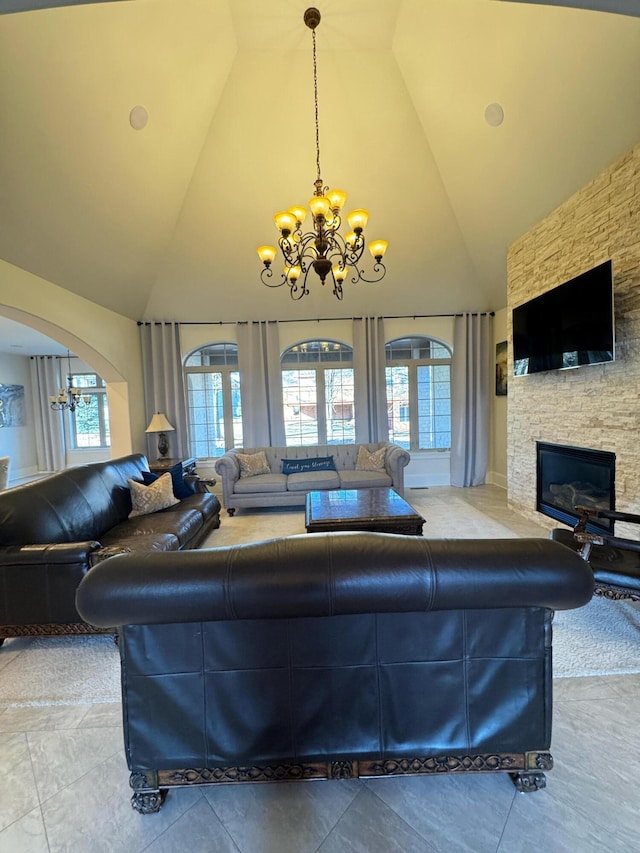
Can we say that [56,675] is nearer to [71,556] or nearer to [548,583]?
[71,556]

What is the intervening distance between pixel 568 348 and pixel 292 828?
3.95m

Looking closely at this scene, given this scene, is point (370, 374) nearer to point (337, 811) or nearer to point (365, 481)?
point (365, 481)

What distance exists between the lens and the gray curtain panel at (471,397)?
20.2 ft

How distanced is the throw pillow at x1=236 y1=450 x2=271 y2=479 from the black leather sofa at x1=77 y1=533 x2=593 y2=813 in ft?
13.4

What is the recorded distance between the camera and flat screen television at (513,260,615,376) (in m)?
3.04

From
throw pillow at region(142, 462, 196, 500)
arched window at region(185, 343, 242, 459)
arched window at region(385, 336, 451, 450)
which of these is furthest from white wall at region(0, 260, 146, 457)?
arched window at region(385, 336, 451, 450)

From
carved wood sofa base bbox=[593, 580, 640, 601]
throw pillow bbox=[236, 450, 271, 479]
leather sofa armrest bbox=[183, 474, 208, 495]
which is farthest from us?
throw pillow bbox=[236, 450, 271, 479]

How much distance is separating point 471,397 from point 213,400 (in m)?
4.51

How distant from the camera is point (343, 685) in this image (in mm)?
1240

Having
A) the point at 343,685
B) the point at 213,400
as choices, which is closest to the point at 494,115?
the point at 343,685

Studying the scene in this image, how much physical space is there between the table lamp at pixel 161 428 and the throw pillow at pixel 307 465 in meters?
1.91

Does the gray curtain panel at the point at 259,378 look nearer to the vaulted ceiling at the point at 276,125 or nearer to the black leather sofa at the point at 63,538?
the vaulted ceiling at the point at 276,125

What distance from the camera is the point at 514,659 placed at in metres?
1.24

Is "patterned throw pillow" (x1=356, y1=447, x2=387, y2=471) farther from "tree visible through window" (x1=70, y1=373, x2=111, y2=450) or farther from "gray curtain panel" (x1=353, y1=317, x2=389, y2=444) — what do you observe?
"tree visible through window" (x1=70, y1=373, x2=111, y2=450)
